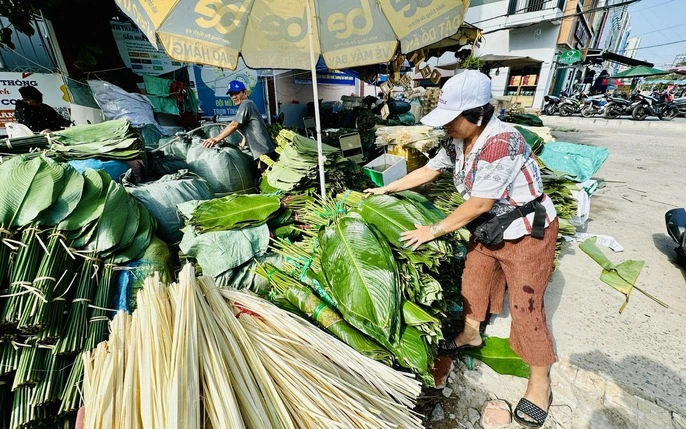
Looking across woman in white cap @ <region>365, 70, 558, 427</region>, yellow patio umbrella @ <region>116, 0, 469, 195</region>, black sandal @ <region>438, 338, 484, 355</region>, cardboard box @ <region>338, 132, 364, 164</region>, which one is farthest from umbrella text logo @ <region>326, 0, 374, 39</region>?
black sandal @ <region>438, 338, 484, 355</region>

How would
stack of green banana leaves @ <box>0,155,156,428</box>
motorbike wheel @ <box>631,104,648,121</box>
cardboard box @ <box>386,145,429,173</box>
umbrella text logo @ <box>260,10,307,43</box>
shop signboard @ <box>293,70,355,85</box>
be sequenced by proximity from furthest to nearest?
motorbike wheel @ <box>631,104,648,121</box>, shop signboard @ <box>293,70,355,85</box>, cardboard box @ <box>386,145,429,173</box>, umbrella text logo @ <box>260,10,307,43</box>, stack of green banana leaves @ <box>0,155,156,428</box>

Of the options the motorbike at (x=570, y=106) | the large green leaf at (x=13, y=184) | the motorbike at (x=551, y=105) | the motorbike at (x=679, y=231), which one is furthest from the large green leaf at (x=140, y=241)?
the motorbike at (x=551, y=105)

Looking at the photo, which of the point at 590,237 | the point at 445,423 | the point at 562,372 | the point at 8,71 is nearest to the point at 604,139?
the point at 590,237

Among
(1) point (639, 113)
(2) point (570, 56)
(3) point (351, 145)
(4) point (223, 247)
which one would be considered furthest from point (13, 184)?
(2) point (570, 56)

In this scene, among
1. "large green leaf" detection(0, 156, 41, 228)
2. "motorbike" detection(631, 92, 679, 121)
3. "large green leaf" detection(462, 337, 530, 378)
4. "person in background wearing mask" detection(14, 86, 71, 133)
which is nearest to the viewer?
"large green leaf" detection(0, 156, 41, 228)

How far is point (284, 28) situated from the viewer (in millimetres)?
2350

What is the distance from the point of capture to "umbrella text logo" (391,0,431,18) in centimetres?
233

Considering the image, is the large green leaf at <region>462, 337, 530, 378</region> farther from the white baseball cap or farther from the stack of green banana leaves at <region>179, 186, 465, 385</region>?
the white baseball cap

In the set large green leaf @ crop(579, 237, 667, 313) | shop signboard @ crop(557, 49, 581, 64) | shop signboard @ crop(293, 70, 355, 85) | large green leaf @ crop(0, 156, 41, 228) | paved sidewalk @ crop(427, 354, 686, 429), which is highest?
shop signboard @ crop(557, 49, 581, 64)

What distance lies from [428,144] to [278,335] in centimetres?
366

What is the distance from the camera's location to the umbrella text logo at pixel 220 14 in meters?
1.93

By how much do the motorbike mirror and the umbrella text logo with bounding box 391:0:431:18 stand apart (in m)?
3.34

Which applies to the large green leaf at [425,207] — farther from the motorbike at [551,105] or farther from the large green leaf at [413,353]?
the motorbike at [551,105]

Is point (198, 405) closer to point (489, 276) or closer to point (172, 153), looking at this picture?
point (489, 276)
